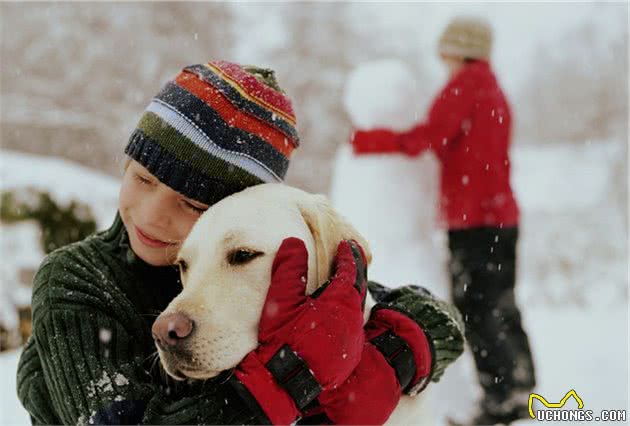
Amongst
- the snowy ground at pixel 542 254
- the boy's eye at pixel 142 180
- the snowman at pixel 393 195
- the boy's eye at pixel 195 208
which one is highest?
the boy's eye at pixel 142 180

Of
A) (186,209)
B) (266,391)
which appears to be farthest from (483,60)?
(266,391)

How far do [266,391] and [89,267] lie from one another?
692 millimetres

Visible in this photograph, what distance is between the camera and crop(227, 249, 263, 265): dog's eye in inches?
64.2

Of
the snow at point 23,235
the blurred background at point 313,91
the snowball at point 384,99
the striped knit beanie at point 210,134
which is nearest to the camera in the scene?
the striped knit beanie at point 210,134

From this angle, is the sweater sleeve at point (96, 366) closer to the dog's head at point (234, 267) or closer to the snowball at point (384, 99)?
the dog's head at point (234, 267)

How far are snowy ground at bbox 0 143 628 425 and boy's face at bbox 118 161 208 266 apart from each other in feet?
3.17

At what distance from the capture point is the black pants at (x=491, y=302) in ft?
14.9

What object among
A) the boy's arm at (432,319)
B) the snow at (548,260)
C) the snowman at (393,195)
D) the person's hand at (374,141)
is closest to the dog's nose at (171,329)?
the boy's arm at (432,319)

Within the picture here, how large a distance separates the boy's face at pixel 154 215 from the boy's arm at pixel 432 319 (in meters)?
0.59

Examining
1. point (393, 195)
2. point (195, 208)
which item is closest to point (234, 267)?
point (195, 208)

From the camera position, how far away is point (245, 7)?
17.2 metres

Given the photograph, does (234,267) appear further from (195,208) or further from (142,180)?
(142,180)

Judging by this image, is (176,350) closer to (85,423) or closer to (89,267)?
(85,423)

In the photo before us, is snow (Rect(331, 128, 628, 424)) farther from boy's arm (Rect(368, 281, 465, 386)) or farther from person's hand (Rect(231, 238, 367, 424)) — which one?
person's hand (Rect(231, 238, 367, 424))
